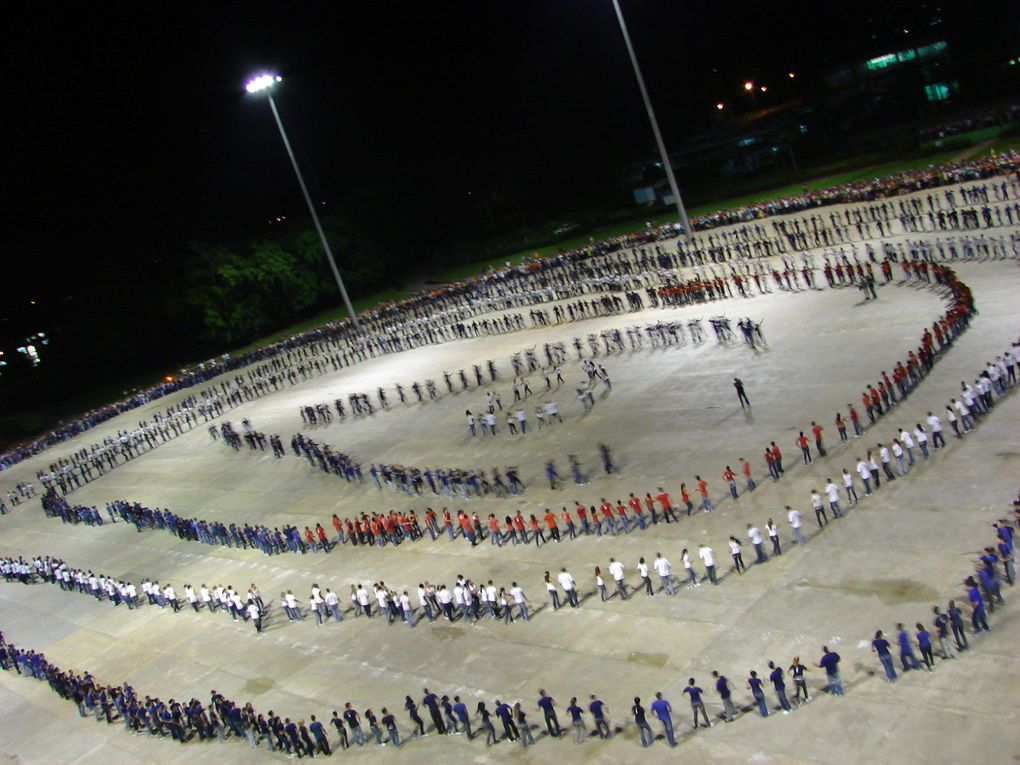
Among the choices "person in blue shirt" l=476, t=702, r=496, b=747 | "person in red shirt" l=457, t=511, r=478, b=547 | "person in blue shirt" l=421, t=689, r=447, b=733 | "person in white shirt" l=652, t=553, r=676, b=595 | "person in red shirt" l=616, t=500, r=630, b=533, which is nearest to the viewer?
"person in blue shirt" l=476, t=702, r=496, b=747

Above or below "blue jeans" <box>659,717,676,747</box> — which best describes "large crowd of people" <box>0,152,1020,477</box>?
above

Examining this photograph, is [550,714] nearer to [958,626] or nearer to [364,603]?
[958,626]

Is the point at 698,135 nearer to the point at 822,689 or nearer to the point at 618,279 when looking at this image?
the point at 618,279

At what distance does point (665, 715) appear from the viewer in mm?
16484

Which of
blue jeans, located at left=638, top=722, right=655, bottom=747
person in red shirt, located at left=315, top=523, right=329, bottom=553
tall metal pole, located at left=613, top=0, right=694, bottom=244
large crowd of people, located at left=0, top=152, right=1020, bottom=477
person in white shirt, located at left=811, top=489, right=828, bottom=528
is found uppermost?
tall metal pole, located at left=613, top=0, right=694, bottom=244

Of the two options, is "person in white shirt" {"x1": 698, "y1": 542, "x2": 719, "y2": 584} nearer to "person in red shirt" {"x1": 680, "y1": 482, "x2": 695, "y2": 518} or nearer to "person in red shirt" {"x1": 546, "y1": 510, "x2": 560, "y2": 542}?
"person in red shirt" {"x1": 680, "y1": 482, "x2": 695, "y2": 518}

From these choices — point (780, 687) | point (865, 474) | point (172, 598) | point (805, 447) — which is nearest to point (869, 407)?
point (805, 447)

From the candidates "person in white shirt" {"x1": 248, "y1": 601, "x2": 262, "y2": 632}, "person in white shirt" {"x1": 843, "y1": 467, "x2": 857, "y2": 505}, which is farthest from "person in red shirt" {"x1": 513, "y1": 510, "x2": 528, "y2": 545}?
"person in white shirt" {"x1": 843, "y1": 467, "x2": 857, "y2": 505}

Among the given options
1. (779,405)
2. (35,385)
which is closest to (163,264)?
(35,385)

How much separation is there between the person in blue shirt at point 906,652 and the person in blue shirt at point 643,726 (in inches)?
178

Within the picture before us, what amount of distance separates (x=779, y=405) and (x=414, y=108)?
92.7 metres

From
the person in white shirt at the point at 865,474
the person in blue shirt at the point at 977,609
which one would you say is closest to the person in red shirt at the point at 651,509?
the person in white shirt at the point at 865,474

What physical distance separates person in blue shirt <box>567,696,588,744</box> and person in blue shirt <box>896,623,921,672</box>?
5.70 meters

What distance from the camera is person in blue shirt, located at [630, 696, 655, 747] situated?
1670 centimetres
